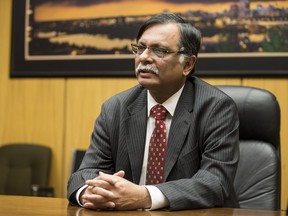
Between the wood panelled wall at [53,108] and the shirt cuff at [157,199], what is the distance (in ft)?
7.12

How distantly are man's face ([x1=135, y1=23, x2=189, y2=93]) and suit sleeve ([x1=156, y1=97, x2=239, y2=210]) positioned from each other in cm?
28

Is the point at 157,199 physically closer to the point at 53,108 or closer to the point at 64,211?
the point at 64,211

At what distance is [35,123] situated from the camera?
4402 mm

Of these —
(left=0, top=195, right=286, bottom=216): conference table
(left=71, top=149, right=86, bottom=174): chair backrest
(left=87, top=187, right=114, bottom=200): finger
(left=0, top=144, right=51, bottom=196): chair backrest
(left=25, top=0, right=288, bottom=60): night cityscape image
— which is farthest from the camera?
(left=0, top=144, right=51, bottom=196): chair backrest

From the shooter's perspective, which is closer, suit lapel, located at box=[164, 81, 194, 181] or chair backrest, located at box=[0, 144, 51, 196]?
suit lapel, located at box=[164, 81, 194, 181]

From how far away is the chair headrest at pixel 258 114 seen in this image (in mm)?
2588

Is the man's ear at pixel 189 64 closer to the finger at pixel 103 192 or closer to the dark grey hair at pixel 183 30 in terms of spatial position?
the dark grey hair at pixel 183 30

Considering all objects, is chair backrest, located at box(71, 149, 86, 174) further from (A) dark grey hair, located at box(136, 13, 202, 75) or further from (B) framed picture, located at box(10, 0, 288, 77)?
(A) dark grey hair, located at box(136, 13, 202, 75)

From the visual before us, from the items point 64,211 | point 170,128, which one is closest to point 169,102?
point 170,128

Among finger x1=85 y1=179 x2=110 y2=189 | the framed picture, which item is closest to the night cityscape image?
the framed picture

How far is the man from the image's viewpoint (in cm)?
214

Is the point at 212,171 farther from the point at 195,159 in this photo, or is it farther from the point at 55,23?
the point at 55,23

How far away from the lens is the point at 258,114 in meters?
2.61

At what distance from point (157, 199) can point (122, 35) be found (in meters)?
2.35
